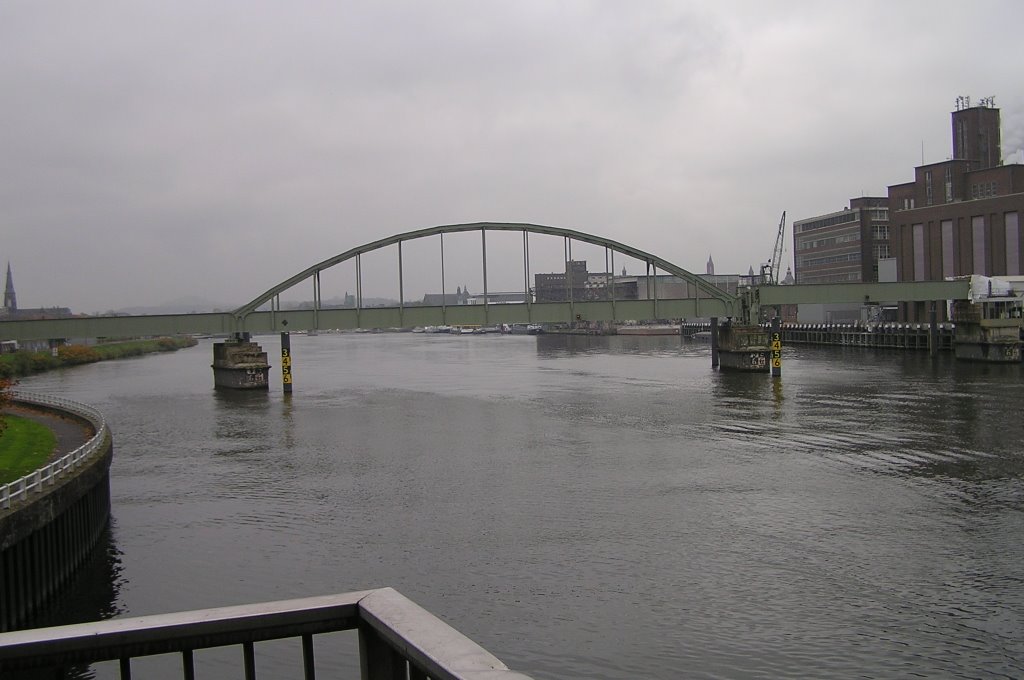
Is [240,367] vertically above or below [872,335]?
above

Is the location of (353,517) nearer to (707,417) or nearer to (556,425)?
(556,425)

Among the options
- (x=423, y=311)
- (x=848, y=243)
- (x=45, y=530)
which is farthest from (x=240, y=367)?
(x=848, y=243)

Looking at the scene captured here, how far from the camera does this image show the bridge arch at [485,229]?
81812 mm

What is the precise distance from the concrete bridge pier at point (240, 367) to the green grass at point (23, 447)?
39900 mm

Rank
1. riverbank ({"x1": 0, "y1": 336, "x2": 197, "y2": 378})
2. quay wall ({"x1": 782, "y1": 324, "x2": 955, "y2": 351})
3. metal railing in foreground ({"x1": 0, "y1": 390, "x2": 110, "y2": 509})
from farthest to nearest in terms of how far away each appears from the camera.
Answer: quay wall ({"x1": 782, "y1": 324, "x2": 955, "y2": 351}) < riverbank ({"x1": 0, "y1": 336, "x2": 197, "y2": 378}) < metal railing in foreground ({"x1": 0, "y1": 390, "x2": 110, "y2": 509})

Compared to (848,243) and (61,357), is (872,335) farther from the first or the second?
(61,357)

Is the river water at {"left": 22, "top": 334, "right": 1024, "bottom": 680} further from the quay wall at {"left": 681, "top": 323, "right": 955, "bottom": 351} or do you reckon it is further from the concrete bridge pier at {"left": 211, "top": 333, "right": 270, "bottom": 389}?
the quay wall at {"left": 681, "top": 323, "right": 955, "bottom": 351}

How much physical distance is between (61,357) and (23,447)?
102 meters

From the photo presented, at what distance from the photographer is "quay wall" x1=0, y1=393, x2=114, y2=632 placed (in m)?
18.3

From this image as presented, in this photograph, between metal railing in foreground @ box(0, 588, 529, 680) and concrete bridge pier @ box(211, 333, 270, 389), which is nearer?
metal railing in foreground @ box(0, 588, 529, 680)

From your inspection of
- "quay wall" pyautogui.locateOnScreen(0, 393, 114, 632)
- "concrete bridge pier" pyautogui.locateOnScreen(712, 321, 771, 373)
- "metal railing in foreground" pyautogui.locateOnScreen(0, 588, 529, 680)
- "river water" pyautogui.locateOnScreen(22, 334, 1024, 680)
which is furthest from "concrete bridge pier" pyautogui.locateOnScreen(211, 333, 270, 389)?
"metal railing in foreground" pyautogui.locateOnScreen(0, 588, 529, 680)

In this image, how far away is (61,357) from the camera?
397ft

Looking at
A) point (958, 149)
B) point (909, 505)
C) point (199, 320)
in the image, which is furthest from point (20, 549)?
point (958, 149)

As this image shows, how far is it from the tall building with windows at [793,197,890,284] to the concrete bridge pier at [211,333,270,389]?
99375 millimetres
